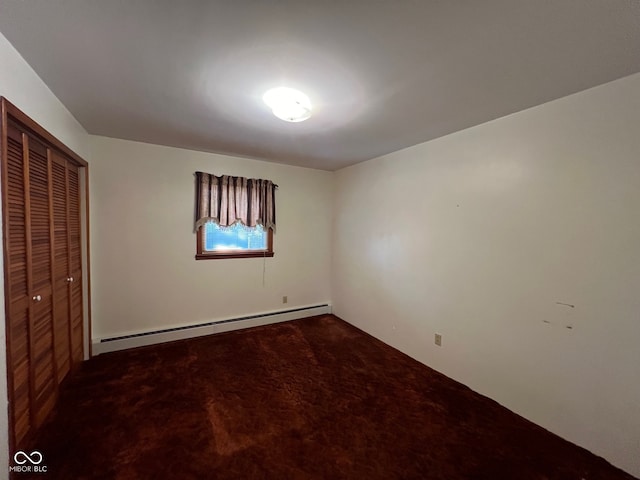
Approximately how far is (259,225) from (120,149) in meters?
1.74

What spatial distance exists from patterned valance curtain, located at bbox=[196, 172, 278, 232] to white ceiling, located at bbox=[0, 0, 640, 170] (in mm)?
1114

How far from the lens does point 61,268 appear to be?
2119 mm

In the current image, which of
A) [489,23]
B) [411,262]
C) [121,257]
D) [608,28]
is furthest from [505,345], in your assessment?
[121,257]

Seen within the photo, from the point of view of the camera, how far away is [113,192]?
2820 mm

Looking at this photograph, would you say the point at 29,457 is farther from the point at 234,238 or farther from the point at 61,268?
the point at 234,238

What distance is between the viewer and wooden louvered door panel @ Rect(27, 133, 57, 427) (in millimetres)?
1657

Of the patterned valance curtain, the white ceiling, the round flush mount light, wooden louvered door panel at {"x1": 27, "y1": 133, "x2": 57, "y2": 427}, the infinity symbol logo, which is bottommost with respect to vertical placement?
the infinity symbol logo

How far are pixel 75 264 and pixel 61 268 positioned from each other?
38 centimetres

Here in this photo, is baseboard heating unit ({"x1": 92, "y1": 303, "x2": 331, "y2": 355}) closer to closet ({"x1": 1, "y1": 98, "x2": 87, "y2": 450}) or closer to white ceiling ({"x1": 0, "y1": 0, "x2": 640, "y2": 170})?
closet ({"x1": 1, "y1": 98, "x2": 87, "y2": 450})

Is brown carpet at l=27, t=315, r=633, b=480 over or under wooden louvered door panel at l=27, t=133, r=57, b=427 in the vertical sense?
under

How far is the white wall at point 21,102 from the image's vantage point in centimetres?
128

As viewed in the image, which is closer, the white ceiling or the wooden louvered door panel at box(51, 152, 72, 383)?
the white ceiling

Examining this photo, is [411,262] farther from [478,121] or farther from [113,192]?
[113,192]

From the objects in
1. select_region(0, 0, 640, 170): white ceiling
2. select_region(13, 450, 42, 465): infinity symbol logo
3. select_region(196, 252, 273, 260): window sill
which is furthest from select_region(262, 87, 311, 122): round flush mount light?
select_region(13, 450, 42, 465): infinity symbol logo
